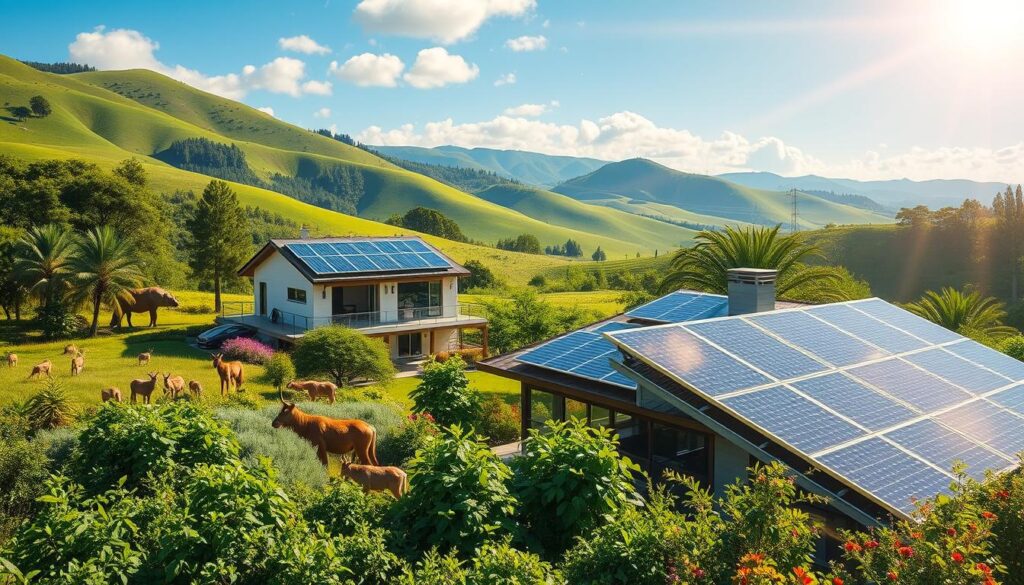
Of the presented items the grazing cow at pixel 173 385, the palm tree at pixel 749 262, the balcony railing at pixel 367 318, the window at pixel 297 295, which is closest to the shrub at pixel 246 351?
the balcony railing at pixel 367 318

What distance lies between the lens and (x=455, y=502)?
8836 millimetres

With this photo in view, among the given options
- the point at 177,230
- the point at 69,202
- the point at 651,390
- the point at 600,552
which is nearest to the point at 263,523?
the point at 600,552

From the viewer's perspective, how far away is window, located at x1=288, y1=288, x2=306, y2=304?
1600 inches

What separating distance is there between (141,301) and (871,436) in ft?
149

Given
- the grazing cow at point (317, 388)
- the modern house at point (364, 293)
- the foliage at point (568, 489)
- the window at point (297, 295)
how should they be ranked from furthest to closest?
1. the window at point (297, 295)
2. the modern house at point (364, 293)
3. the grazing cow at point (317, 388)
4. the foliage at point (568, 489)

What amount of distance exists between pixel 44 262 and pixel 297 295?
45.7ft

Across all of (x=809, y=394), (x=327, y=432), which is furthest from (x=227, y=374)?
(x=809, y=394)

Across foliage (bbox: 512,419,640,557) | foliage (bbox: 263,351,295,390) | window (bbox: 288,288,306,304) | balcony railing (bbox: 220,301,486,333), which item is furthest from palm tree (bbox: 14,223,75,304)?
foliage (bbox: 512,419,640,557)

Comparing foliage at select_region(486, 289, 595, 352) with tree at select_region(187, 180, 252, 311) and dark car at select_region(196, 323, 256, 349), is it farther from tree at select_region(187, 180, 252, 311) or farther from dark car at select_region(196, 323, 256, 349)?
tree at select_region(187, 180, 252, 311)

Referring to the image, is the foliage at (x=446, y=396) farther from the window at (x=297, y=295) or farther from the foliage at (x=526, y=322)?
the window at (x=297, y=295)

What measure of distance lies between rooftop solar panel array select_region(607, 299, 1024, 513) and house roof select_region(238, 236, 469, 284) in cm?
2834

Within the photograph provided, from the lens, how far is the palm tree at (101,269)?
39000 millimetres

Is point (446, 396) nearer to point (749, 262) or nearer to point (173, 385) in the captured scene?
point (173, 385)

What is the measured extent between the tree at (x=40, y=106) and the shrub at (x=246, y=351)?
19999cm
